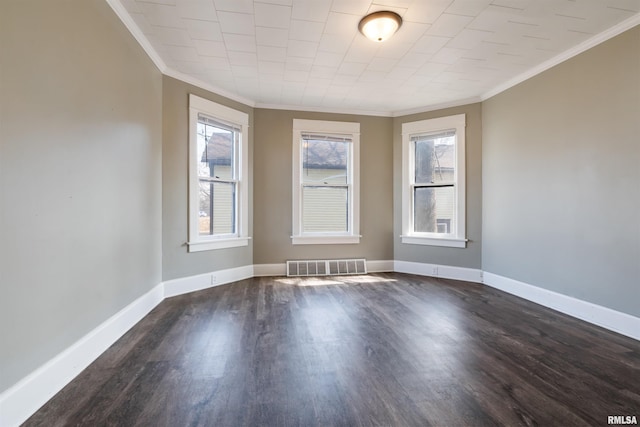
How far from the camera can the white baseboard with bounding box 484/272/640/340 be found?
244cm

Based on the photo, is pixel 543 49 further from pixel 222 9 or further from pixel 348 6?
pixel 222 9

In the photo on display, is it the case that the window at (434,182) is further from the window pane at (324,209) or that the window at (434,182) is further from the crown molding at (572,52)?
the window pane at (324,209)

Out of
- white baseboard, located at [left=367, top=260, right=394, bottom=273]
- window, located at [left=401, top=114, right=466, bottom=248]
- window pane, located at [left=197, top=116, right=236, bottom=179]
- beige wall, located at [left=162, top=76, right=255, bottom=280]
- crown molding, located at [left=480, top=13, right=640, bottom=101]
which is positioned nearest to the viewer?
crown molding, located at [left=480, top=13, right=640, bottom=101]

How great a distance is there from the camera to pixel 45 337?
1.59m

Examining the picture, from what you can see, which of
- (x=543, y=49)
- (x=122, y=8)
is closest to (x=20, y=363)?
(x=122, y=8)

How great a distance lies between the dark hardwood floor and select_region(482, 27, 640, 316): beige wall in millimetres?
534

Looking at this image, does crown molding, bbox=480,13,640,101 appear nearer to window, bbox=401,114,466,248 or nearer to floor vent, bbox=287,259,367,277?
window, bbox=401,114,466,248

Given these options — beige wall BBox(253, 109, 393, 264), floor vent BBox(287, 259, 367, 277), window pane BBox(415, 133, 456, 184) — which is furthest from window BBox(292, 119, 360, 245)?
window pane BBox(415, 133, 456, 184)

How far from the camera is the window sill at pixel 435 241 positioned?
4.26 metres

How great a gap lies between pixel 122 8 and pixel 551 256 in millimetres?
4730

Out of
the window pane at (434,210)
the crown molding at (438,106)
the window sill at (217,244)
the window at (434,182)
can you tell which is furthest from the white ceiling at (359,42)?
the window sill at (217,244)

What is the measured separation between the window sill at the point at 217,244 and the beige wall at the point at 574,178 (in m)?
3.59

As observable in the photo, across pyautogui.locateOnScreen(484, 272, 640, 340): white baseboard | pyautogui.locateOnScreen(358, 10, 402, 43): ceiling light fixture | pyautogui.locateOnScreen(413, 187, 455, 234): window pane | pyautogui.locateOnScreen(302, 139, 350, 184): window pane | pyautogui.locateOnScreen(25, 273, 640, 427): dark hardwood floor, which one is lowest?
pyautogui.locateOnScreen(25, 273, 640, 427): dark hardwood floor

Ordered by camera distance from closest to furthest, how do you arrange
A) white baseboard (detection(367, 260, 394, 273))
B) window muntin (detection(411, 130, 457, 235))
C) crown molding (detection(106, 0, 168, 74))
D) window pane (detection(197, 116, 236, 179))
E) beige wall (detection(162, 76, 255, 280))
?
crown molding (detection(106, 0, 168, 74)), beige wall (detection(162, 76, 255, 280)), window pane (detection(197, 116, 236, 179)), window muntin (detection(411, 130, 457, 235)), white baseboard (detection(367, 260, 394, 273))
